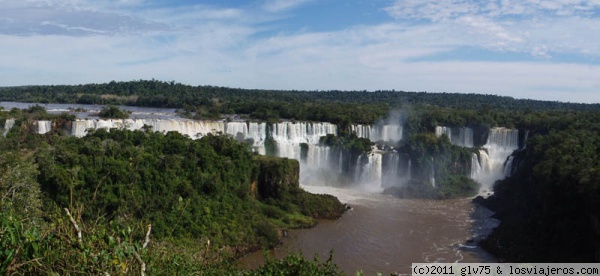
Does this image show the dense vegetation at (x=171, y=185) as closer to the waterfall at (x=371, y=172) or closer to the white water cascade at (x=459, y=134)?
the waterfall at (x=371, y=172)

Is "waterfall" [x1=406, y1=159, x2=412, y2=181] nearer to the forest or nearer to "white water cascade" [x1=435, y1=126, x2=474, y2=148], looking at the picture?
the forest

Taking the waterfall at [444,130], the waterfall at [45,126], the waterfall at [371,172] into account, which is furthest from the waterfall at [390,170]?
the waterfall at [45,126]

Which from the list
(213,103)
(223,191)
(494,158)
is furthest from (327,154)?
(213,103)

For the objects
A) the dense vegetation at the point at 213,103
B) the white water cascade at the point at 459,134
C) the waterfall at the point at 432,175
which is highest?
the dense vegetation at the point at 213,103

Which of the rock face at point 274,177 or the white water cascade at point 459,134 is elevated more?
the white water cascade at point 459,134

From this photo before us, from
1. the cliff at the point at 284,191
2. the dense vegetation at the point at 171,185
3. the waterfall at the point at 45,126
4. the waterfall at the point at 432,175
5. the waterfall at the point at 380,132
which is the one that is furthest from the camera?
the waterfall at the point at 380,132

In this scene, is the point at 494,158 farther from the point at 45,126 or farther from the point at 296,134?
the point at 45,126

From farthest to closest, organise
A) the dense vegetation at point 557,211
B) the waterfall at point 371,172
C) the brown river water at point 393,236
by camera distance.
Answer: the waterfall at point 371,172
the brown river water at point 393,236
the dense vegetation at point 557,211
